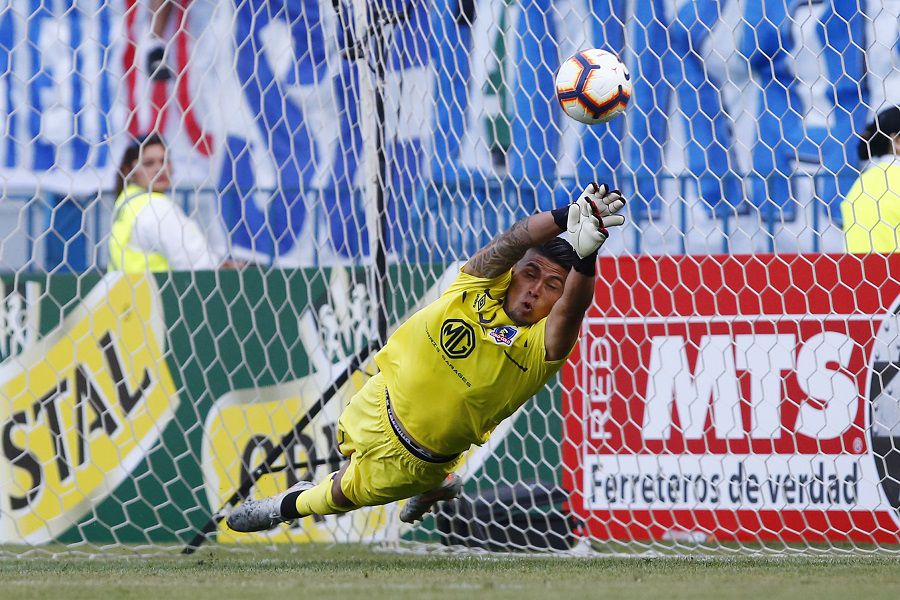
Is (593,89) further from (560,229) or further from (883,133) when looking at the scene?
(883,133)

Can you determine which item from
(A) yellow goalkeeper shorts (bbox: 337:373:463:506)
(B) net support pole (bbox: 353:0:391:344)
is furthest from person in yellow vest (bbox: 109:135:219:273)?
(A) yellow goalkeeper shorts (bbox: 337:373:463:506)

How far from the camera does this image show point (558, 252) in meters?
5.15

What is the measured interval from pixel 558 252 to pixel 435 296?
194 cm

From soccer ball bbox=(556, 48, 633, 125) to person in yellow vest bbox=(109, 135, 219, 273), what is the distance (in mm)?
3009

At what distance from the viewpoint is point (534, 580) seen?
4.82m

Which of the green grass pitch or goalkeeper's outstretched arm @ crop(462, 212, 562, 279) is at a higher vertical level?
goalkeeper's outstretched arm @ crop(462, 212, 562, 279)

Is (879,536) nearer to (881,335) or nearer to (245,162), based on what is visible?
(881,335)

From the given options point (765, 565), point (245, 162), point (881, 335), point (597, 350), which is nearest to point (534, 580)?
point (765, 565)

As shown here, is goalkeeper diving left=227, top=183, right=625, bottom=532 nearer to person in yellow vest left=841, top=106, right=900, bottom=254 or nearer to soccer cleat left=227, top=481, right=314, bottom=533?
soccer cleat left=227, top=481, right=314, bottom=533

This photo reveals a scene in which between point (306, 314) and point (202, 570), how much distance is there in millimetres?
2085

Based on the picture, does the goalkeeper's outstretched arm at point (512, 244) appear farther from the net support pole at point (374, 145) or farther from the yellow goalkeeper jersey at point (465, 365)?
the net support pole at point (374, 145)

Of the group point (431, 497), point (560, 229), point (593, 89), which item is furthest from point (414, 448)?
point (593, 89)

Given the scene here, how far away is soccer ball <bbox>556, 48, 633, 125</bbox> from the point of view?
16.7 feet

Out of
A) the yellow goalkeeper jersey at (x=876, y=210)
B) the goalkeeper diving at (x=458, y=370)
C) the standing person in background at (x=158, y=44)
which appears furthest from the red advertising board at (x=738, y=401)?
the standing person in background at (x=158, y=44)
